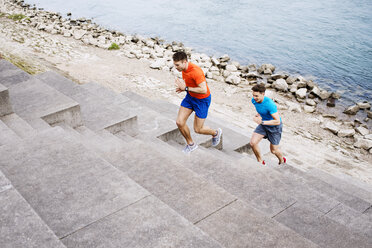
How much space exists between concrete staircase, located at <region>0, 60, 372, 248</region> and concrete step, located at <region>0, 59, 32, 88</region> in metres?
0.76

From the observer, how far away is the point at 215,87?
1409 cm

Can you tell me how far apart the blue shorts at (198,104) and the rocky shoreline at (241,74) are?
7.05m

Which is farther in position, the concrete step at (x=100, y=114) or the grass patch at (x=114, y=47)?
the grass patch at (x=114, y=47)

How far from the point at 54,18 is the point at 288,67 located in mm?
17537

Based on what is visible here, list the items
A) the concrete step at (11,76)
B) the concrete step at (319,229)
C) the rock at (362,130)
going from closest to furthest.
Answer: the concrete step at (319,229) < the concrete step at (11,76) < the rock at (362,130)

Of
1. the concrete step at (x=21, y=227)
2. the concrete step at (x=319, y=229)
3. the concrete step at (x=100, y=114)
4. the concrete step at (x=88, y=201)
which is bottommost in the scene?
the concrete step at (x=100, y=114)

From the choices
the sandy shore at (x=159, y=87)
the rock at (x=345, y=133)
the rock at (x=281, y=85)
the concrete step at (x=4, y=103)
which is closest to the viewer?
the concrete step at (x=4, y=103)

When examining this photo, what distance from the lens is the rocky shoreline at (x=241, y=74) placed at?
39.2ft

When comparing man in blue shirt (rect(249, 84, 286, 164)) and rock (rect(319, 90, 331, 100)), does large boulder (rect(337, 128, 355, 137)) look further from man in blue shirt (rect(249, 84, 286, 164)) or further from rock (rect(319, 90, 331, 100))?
man in blue shirt (rect(249, 84, 286, 164))

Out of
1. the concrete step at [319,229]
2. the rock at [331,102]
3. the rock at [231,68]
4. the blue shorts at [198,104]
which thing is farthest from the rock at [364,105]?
the concrete step at [319,229]

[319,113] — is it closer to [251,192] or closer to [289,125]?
[289,125]

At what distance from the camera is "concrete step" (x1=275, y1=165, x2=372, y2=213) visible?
16.0ft

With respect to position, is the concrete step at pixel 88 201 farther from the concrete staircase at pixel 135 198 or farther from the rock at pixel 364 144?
the rock at pixel 364 144

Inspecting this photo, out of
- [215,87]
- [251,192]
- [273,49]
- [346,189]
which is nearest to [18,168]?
[251,192]
